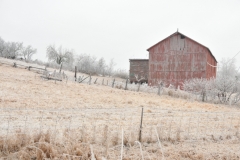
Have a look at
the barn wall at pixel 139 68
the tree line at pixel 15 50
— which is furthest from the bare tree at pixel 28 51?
the barn wall at pixel 139 68

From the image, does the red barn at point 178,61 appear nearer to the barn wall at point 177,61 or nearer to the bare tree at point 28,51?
the barn wall at point 177,61

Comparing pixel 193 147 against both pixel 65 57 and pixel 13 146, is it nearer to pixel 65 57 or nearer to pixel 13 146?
pixel 13 146

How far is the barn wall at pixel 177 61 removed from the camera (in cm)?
2791

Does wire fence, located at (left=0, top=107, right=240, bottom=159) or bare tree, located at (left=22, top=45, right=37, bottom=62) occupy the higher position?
bare tree, located at (left=22, top=45, right=37, bottom=62)

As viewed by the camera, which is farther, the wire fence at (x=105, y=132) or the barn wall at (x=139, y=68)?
the barn wall at (x=139, y=68)

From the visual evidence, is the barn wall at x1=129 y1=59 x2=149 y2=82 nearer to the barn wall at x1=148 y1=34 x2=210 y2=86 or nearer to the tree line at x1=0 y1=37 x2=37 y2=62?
the barn wall at x1=148 y1=34 x2=210 y2=86

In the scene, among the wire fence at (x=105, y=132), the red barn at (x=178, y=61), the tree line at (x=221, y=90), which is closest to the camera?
the wire fence at (x=105, y=132)

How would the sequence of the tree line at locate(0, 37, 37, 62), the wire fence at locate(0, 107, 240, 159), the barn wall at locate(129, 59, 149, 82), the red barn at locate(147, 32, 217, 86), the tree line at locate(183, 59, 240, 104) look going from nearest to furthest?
the wire fence at locate(0, 107, 240, 159) < the tree line at locate(183, 59, 240, 104) < the red barn at locate(147, 32, 217, 86) < the barn wall at locate(129, 59, 149, 82) < the tree line at locate(0, 37, 37, 62)

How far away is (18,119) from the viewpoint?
745 cm

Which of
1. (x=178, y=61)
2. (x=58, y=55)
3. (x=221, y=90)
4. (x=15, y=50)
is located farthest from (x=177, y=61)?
(x=15, y=50)

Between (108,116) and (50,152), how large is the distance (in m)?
4.29

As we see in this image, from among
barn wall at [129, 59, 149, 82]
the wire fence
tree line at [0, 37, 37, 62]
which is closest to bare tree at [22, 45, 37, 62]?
tree line at [0, 37, 37, 62]

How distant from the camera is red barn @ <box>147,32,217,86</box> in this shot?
27.9 metres

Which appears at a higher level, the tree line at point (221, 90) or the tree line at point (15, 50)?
the tree line at point (15, 50)
